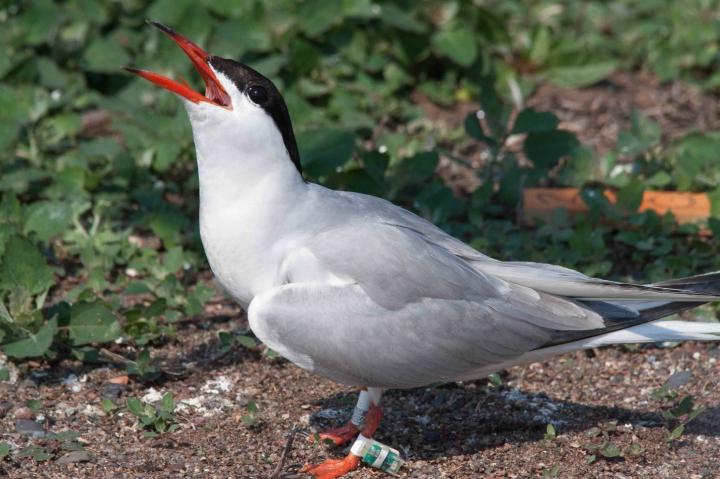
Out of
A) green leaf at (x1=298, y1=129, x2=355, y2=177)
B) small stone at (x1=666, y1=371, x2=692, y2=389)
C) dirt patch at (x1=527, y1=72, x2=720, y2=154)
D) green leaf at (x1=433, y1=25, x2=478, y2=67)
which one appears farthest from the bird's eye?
dirt patch at (x1=527, y1=72, x2=720, y2=154)

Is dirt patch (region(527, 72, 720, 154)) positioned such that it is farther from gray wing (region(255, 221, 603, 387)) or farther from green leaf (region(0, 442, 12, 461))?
green leaf (region(0, 442, 12, 461))

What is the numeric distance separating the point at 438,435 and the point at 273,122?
4.25 feet

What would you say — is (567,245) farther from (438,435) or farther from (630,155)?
(438,435)

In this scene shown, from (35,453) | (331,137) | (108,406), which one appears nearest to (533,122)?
(331,137)

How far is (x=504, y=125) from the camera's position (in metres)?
5.97

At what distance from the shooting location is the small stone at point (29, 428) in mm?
4047

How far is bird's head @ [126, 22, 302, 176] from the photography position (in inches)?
152

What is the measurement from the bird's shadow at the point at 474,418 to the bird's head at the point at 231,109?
3.60 feet

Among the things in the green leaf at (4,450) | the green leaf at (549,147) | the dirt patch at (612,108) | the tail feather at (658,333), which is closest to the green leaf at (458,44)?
the dirt patch at (612,108)

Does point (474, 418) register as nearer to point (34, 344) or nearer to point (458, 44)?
point (34, 344)

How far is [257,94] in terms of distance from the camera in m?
3.86

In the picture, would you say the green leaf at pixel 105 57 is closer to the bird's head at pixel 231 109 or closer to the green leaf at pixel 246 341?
the green leaf at pixel 246 341

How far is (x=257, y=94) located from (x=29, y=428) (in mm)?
1442

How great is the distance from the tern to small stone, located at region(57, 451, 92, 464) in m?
0.74
